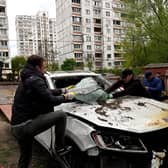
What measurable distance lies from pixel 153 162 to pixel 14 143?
142 inches

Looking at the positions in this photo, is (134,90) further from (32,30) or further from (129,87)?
(32,30)

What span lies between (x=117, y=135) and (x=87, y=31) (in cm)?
8105

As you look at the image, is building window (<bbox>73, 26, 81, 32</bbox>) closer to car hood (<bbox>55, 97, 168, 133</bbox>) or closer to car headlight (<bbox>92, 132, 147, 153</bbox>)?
car hood (<bbox>55, 97, 168, 133</bbox>)

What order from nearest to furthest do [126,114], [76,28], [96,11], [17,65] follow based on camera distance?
[126,114], [17,65], [76,28], [96,11]

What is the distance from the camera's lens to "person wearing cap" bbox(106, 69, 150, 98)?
4719 mm

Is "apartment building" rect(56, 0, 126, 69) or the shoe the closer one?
the shoe

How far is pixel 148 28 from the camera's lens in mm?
18875

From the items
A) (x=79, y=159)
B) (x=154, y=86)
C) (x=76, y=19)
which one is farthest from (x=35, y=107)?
(x=76, y=19)

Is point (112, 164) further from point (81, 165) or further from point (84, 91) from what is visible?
point (84, 91)

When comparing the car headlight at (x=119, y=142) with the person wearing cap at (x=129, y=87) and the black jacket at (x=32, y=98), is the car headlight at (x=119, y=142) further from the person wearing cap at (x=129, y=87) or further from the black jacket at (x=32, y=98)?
the person wearing cap at (x=129, y=87)

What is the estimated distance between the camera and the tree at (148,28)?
18.1 meters

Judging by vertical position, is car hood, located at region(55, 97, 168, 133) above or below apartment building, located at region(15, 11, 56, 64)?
below

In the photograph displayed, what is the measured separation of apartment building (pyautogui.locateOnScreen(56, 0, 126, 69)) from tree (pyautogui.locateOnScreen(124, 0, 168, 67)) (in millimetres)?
56932

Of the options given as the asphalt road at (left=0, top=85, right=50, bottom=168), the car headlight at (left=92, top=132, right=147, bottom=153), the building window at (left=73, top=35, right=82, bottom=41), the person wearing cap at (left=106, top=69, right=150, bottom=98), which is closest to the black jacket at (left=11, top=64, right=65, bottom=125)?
the car headlight at (left=92, top=132, right=147, bottom=153)
